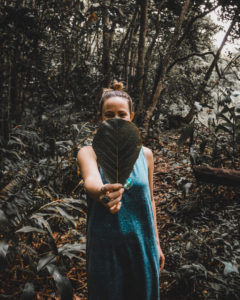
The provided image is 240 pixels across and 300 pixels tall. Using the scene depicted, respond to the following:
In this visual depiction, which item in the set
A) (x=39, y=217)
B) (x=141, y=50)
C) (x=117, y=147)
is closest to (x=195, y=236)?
(x=39, y=217)

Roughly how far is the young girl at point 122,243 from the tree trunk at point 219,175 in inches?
73.1

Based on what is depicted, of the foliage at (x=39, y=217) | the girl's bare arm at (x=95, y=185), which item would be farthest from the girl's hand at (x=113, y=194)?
the foliage at (x=39, y=217)

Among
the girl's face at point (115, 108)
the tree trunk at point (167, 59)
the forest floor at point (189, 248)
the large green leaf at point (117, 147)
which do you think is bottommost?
the forest floor at point (189, 248)

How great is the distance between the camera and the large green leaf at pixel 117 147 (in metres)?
0.56

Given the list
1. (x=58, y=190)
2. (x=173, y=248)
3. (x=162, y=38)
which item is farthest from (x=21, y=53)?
(x=162, y=38)

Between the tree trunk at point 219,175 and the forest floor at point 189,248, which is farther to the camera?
the tree trunk at point 219,175

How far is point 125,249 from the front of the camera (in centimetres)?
116

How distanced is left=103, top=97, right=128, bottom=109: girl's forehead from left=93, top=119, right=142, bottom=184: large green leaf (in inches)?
26.0

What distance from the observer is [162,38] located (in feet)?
34.6

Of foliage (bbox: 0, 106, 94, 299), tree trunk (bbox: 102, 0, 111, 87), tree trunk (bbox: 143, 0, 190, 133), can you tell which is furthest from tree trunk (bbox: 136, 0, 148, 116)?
foliage (bbox: 0, 106, 94, 299)

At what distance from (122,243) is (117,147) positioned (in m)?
0.74

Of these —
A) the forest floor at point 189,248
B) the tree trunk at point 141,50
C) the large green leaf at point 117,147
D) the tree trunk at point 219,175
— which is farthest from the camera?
the tree trunk at point 141,50

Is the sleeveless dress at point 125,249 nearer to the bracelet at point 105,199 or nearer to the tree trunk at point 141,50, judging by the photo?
the bracelet at point 105,199

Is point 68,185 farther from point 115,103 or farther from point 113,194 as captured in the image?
point 113,194
